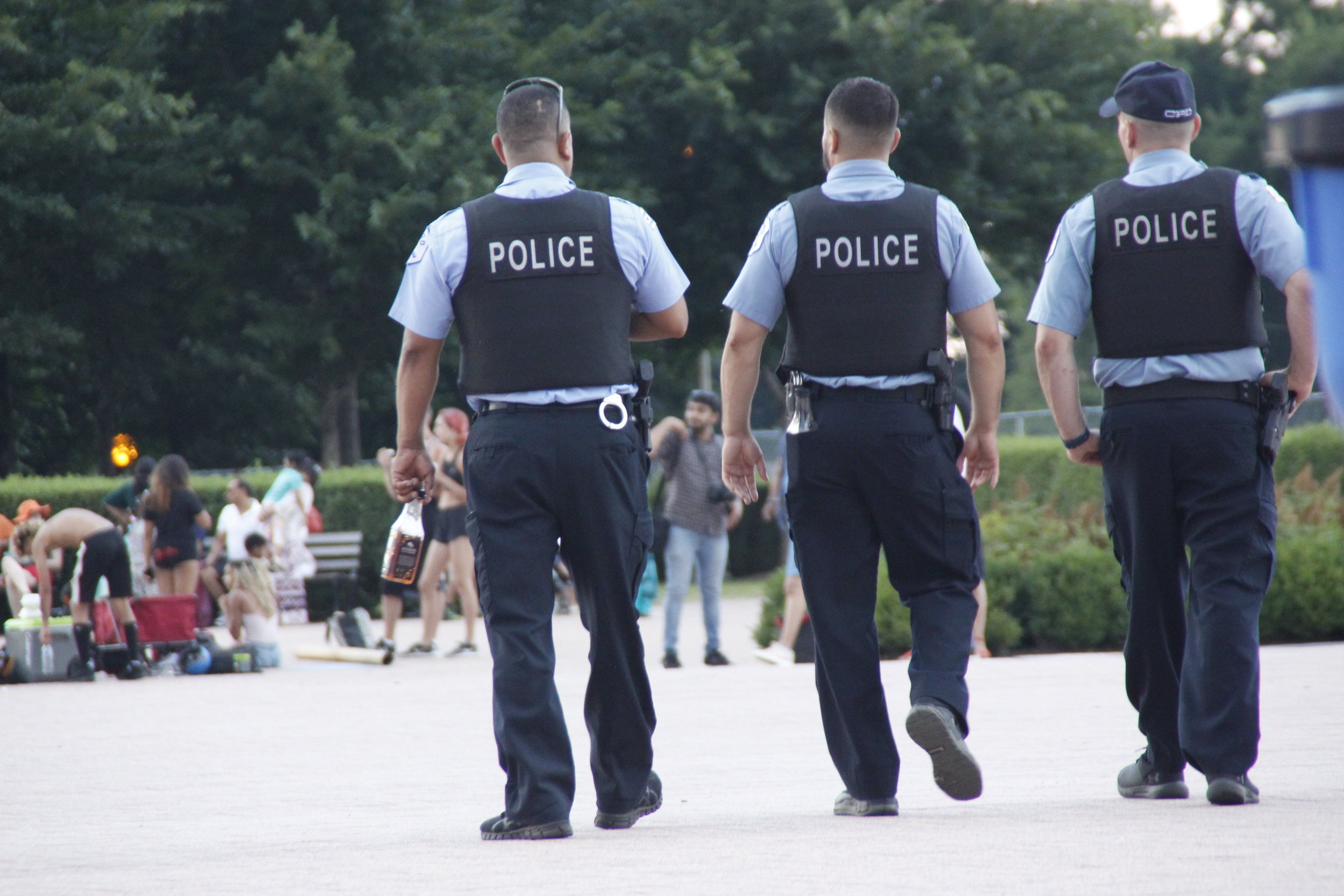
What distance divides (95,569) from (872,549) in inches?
342

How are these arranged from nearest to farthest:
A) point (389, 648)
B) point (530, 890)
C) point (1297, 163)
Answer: point (1297, 163) → point (530, 890) → point (389, 648)

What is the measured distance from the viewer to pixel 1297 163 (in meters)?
2.09

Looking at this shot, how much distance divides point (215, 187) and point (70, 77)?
301 centimetres

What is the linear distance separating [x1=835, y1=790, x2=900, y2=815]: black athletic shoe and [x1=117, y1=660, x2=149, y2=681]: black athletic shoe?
827 centimetres

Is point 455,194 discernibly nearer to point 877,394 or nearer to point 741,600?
point 741,600

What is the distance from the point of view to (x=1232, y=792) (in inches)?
191

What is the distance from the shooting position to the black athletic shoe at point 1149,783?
5.14 m

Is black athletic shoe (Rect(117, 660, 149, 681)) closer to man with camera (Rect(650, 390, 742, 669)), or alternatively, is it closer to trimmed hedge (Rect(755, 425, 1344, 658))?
man with camera (Rect(650, 390, 742, 669))

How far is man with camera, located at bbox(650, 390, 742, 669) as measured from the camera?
39.8ft

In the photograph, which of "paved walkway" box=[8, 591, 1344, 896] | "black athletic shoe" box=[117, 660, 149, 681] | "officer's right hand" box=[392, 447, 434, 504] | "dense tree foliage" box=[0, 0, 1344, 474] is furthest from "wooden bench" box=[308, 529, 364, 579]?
"officer's right hand" box=[392, 447, 434, 504]

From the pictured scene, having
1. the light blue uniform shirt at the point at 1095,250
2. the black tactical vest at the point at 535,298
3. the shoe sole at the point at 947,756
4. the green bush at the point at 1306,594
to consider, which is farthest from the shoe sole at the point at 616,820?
the green bush at the point at 1306,594

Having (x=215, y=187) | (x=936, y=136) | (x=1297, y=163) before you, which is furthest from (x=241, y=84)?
(x=1297, y=163)

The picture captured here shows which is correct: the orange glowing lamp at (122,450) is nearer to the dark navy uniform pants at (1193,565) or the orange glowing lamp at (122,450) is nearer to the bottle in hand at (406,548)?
the bottle in hand at (406,548)

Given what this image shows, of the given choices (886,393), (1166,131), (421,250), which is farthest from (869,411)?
(421,250)
